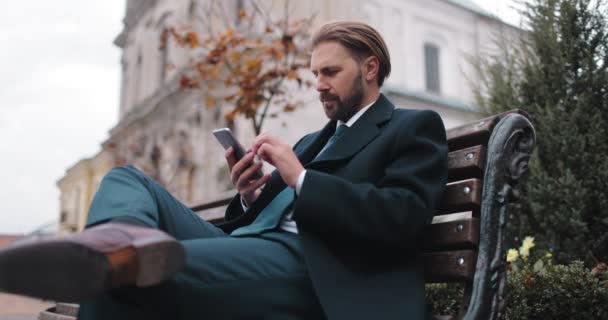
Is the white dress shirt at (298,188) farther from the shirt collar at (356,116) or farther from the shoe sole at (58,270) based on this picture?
the shoe sole at (58,270)

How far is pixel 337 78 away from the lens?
2.79m

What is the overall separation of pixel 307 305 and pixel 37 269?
971 mm

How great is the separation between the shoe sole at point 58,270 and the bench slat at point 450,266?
123 cm

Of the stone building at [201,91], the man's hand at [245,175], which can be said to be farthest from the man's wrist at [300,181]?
the stone building at [201,91]

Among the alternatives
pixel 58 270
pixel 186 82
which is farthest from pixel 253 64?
pixel 58 270

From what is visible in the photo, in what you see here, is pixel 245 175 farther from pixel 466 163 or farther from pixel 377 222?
pixel 466 163

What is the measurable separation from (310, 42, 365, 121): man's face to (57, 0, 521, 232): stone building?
19568 mm

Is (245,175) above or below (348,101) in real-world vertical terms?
below

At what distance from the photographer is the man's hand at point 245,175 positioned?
2.86 meters

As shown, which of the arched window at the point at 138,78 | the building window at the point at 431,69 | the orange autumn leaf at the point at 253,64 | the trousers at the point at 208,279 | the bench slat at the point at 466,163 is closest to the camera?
the trousers at the point at 208,279

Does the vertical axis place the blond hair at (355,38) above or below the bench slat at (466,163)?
above

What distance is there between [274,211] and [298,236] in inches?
11.0

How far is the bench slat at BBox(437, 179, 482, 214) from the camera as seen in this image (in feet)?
8.14

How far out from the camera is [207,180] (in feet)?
83.5
